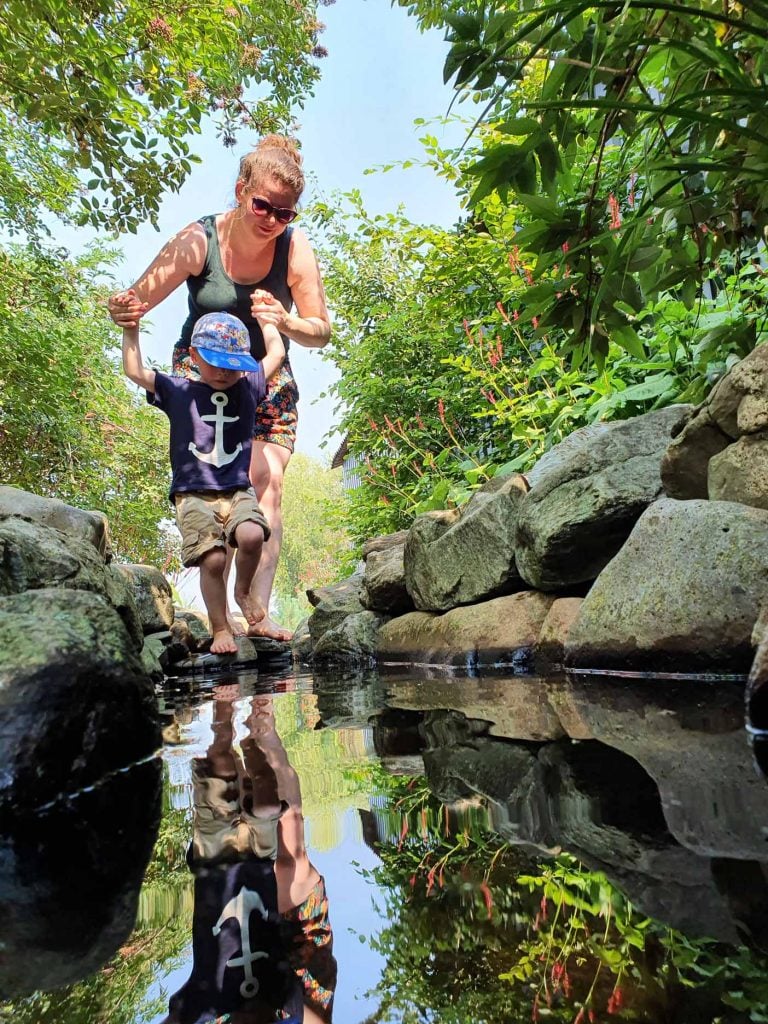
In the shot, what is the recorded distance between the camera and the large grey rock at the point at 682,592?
6.98ft

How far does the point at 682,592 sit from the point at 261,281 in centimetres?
286

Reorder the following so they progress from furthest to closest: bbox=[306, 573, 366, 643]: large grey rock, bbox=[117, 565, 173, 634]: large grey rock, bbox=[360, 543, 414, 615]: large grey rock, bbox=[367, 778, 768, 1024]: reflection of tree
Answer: bbox=[306, 573, 366, 643]: large grey rock, bbox=[117, 565, 173, 634]: large grey rock, bbox=[360, 543, 414, 615]: large grey rock, bbox=[367, 778, 768, 1024]: reflection of tree

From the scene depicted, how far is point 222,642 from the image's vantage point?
4.24 meters

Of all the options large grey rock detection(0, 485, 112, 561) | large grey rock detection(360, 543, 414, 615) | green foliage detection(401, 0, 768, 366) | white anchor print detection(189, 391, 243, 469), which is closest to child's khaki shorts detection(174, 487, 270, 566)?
white anchor print detection(189, 391, 243, 469)

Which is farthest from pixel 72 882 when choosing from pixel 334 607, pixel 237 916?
pixel 334 607

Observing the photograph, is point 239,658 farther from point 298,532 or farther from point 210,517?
point 298,532

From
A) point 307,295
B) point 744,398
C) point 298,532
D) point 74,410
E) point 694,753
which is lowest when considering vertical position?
point 694,753

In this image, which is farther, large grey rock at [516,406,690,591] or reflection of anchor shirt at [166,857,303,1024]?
large grey rock at [516,406,690,591]

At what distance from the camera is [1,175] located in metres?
7.95

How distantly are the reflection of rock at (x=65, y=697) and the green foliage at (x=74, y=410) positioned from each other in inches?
240

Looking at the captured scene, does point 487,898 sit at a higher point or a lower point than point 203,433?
lower

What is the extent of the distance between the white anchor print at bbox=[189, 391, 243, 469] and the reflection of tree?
3.32m

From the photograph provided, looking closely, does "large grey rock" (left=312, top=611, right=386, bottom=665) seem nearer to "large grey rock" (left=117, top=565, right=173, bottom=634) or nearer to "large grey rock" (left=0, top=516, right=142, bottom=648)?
"large grey rock" (left=117, top=565, right=173, bottom=634)

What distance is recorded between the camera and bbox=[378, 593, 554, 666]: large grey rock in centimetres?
342
